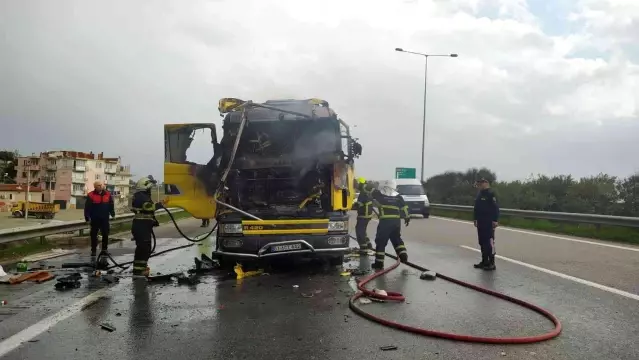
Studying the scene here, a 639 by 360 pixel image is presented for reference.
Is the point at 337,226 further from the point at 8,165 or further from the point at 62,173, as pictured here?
the point at 8,165

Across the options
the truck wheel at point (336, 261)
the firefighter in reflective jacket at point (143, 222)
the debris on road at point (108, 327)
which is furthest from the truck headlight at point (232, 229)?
the debris on road at point (108, 327)

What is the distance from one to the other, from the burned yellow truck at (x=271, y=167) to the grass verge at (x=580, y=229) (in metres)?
9.18

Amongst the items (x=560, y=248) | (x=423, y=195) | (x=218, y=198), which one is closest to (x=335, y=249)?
(x=218, y=198)

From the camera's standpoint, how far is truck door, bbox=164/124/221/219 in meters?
9.29

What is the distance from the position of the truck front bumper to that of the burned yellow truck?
199mm

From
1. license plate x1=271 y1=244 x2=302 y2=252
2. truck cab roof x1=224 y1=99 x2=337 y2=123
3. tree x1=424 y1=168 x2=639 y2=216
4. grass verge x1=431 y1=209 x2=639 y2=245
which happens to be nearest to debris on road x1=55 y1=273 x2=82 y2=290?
license plate x1=271 y1=244 x2=302 y2=252

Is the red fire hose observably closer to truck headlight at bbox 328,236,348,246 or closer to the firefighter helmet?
truck headlight at bbox 328,236,348,246

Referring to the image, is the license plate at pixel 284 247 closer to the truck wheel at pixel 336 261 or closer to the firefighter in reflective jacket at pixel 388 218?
the truck wheel at pixel 336 261

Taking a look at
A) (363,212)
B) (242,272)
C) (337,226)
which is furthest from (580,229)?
(242,272)

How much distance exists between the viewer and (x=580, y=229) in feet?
56.0

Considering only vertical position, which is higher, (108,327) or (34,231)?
(34,231)

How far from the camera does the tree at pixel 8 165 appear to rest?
9531 cm

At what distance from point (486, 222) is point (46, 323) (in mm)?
7038

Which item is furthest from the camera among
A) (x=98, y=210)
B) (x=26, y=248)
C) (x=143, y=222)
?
(x=26, y=248)
